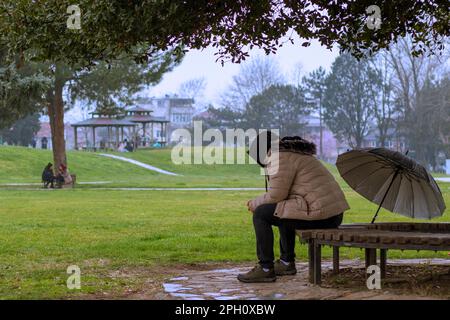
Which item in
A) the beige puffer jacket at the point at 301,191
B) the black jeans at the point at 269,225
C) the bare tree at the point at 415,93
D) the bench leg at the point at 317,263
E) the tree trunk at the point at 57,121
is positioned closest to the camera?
the bench leg at the point at 317,263

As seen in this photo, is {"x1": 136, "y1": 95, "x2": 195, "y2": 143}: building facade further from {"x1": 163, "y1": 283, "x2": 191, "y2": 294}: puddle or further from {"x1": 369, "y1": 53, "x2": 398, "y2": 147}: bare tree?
{"x1": 163, "y1": 283, "x2": 191, "y2": 294}: puddle

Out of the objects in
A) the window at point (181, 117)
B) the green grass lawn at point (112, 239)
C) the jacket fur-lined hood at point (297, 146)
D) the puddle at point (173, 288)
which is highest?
the window at point (181, 117)

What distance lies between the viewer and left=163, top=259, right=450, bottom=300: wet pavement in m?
6.52

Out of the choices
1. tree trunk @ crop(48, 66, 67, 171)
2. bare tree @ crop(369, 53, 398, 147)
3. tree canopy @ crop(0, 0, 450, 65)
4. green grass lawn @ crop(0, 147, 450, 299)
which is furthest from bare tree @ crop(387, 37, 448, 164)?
tree canopy @ crop(0, 0, 450, 65)

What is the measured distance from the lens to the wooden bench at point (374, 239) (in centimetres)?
626

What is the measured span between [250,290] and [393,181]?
75.0 inches

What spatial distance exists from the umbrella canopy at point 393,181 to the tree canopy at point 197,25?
173cm

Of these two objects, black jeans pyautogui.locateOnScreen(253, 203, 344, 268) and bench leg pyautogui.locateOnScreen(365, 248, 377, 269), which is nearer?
black jeans pyautogui.locateOnScreen(253, 203, 344, 268)

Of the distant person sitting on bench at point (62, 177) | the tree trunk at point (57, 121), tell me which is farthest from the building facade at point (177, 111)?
the distant person sitting on bench at point (62, 177)

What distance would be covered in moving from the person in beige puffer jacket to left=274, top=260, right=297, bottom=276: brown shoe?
50cm

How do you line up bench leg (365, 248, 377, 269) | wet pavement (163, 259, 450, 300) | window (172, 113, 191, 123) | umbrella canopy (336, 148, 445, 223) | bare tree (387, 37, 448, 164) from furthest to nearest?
1. window (172, 113, 191, 123)
2. bare tree (387, 37, 448, 164)
3. umbrella canopy (336, 148, 445, 223)
4. bench leg (365, 248, 377, 269)
5. wet pavement (163, 259, 450, 300)

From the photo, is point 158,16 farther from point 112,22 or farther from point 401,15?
point 401,15

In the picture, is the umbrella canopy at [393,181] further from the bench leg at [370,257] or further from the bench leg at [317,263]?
the bench leg at [317,263]
